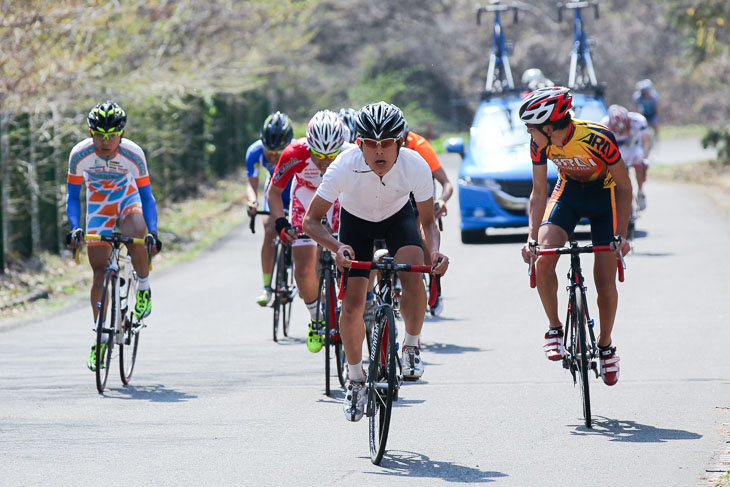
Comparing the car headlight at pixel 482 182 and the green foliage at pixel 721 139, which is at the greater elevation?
the green foliage at pixel 721 139

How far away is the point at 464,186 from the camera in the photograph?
1892 centimetres

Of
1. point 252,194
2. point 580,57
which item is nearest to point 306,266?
point 252,194

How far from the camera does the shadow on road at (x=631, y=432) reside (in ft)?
24.3

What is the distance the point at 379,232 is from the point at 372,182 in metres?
0.34

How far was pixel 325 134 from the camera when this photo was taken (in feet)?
30.1

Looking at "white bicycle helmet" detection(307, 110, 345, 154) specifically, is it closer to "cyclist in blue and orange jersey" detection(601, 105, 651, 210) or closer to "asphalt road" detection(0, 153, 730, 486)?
"asphalt road" detection(0, 153, 730, 486)

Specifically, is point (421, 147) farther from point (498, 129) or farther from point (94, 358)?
point (498, 129)

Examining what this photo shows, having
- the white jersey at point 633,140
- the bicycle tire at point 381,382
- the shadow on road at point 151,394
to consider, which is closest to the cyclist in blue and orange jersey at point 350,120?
the shadow on road at point 151,394

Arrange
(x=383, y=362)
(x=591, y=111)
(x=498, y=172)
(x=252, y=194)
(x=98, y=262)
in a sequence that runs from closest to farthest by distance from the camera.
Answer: (x=383, y=362) → (x=98, y=262) → (x=252, y=194) → (x=498, y=172) → (x=591, y=111)

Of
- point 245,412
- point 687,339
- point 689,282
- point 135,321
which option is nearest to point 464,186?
point 689,282

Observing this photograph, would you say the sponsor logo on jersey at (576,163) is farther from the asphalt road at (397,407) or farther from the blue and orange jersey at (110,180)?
the blue and orange jersey at (110,180)

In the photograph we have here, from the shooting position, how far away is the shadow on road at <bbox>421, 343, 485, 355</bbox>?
1091 centimetres

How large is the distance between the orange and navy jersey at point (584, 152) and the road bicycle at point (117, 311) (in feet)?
10.3

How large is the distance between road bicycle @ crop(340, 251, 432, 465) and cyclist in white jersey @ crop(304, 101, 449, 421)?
17 centimetres
